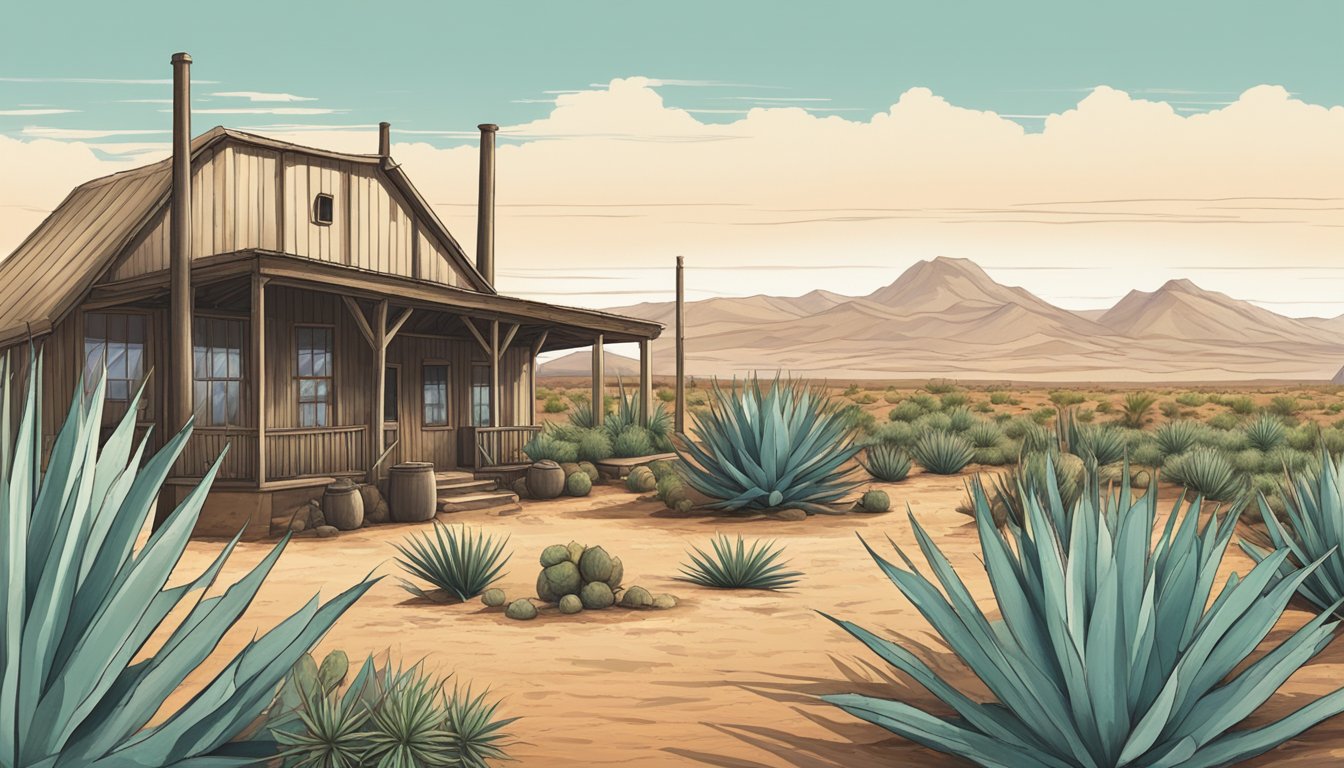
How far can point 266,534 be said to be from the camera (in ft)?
44.4

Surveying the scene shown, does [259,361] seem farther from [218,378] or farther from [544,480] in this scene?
[544,480]

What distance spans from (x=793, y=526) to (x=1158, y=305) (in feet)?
617

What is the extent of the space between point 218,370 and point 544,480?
16.8 feet

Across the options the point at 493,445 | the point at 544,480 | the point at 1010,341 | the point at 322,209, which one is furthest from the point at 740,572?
the point at 1010,341

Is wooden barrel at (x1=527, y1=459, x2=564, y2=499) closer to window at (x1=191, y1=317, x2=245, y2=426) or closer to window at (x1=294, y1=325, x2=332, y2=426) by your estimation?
window at (x1=294, y1=325, x2=332, y2=426)

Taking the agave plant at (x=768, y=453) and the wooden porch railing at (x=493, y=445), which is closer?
the agave plant at (x=768, y=453)

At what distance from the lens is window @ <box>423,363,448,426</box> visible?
18.3 meters

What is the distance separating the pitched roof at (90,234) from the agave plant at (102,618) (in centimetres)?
1221

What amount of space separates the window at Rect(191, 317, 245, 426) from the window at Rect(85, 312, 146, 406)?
0.77 metres

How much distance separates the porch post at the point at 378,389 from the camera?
15000 millimetres

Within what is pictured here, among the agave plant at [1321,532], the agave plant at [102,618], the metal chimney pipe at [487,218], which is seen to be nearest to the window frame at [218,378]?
the metal chimney pipe at [487,218]

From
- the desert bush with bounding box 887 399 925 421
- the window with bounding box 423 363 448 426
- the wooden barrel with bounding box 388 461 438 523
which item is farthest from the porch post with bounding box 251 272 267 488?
the desert bush with bounding box 887 399 925 421

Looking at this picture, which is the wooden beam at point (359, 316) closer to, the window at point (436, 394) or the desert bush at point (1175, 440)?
the window at point (436, 394)

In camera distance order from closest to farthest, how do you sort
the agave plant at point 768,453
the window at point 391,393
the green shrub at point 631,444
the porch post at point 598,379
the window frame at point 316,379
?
1. the agave plant at point 768,453
2. the window frame at point 316,379
3. the window at point 391,393
4. the green shrub at point 631,444
5. the porch post at point 598,379
